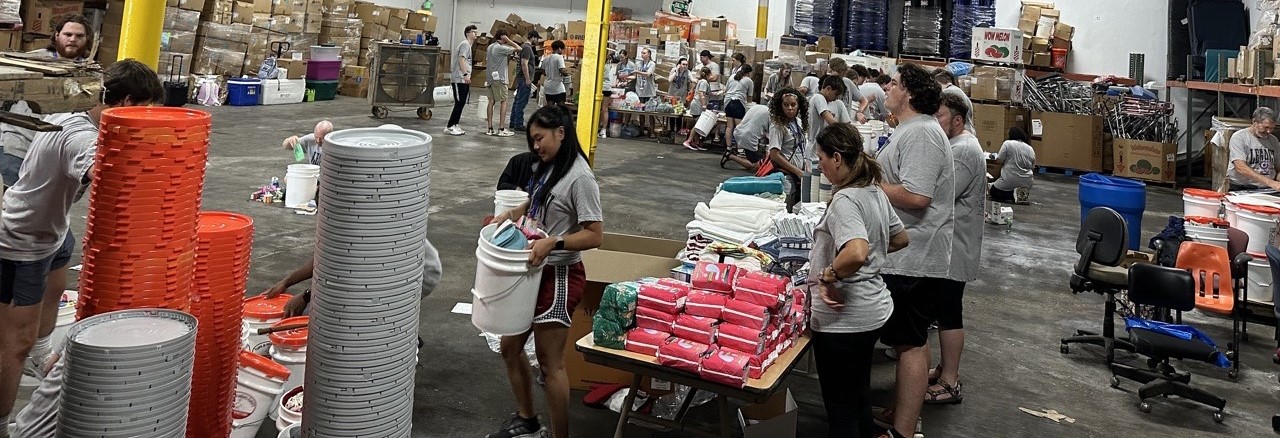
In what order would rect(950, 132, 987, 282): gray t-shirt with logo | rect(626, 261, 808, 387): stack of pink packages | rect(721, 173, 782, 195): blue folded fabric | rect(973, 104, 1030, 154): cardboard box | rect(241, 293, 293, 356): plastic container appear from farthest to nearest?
rect(973, 104, 1030, 154): cardboard box < rect(721, 173, 782, 195): blue folded fabric < rect(950, 132, 987, 282): gray t-shirt with logo < rect(241, 293, 293, 356): plastic container < rect(626, 261, 808, 387): stack of pink packages

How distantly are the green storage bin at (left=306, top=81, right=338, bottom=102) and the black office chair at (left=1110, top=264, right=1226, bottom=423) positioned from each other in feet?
52.5

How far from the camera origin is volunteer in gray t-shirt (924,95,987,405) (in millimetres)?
4559

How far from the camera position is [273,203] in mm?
8703

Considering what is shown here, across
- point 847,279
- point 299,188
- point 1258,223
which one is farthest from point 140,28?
point 1258,223

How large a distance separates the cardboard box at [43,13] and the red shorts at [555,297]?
40.4ft

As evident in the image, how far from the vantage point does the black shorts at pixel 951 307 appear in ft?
15.2

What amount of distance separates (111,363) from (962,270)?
368 centimetres

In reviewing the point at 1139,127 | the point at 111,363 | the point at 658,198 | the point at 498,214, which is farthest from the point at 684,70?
the point at 111,363

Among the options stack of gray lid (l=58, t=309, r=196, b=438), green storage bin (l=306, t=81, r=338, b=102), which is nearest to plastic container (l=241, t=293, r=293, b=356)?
stack of gray lid (l=58, t=309, r=196, b=438)

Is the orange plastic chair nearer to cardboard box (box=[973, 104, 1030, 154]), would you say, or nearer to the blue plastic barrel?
the blue plastic barrel

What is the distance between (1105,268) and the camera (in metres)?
6.15

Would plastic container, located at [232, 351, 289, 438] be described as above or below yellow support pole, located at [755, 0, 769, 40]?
below

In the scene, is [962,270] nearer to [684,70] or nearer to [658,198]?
[658,198]

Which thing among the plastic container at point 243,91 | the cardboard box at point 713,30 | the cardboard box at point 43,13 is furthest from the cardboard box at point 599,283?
the cardboard box at point 713,30
